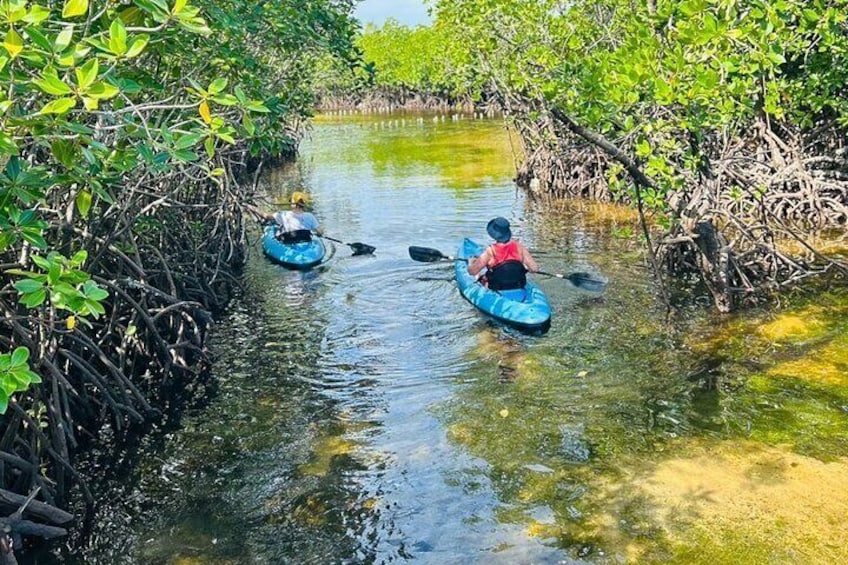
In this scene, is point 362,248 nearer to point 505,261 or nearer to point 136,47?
point 505,261

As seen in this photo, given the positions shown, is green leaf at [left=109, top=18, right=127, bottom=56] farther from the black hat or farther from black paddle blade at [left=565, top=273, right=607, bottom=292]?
black paddle blade at [left=565, top=273, right=607, bottom=292]

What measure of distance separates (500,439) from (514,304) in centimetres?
282

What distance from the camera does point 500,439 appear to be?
609 centimetres

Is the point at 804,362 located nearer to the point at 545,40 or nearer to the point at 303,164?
the point at 545,40

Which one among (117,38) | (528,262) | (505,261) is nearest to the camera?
(117,38)

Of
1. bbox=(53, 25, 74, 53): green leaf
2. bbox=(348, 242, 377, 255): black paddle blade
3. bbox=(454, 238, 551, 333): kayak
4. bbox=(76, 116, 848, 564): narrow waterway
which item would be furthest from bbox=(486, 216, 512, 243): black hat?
bbox=(53, 25, 74, 53): green leaf

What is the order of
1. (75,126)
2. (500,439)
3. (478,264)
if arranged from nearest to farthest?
(75,126), (500,439), (478,264)

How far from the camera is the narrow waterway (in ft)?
15.7

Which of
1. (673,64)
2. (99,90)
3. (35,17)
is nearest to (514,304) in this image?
(673,64)

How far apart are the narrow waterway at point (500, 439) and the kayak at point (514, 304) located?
16 cm

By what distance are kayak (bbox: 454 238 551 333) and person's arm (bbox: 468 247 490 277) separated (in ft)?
0.51

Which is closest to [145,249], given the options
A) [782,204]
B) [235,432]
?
[235,432]

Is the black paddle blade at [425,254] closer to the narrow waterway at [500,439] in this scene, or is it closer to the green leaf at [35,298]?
the narrow waterway at [500,439]

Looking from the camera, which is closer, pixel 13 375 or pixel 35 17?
pixel 35 17
